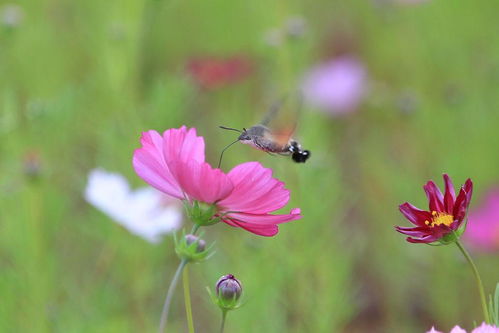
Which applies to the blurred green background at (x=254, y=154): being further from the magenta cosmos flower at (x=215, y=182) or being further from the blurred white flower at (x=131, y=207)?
the magenta cosmos flower at (x=215, y=182)

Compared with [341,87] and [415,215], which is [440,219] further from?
[341,87]

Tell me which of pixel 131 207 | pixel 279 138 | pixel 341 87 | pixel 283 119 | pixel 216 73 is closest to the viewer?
pixel 279 138

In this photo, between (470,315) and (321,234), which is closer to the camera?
(321,234)

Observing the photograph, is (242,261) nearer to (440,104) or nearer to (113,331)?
(113,331)

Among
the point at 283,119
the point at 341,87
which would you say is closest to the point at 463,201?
the point at 283,119

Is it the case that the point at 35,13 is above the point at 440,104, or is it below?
above

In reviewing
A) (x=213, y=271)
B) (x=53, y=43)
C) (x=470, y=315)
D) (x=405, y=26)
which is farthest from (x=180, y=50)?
(x=213, y=271)

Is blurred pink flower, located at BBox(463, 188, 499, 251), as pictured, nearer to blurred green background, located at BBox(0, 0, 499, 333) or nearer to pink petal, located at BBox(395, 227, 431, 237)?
blurred green background, located at BBox(0, 0, 499, 333)

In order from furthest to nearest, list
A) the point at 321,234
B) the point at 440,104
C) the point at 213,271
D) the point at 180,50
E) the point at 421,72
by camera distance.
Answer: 1. the point at 180,50
2. the point at 421,72
3. the point at 440,104
4. the point at 321,234
5. the point at 213,271

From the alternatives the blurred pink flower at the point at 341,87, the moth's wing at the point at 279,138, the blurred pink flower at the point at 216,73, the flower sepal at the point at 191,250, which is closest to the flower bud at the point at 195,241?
the flower sepal at the point at 191,250
